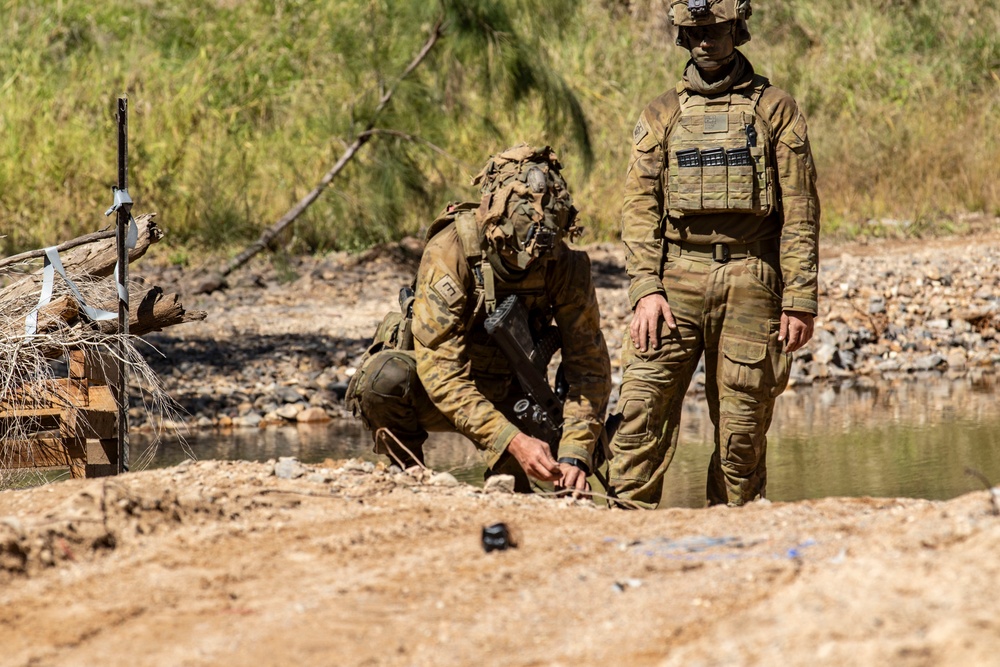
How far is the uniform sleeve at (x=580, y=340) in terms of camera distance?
14.8 ft

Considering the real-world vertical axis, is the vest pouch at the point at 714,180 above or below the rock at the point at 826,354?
above

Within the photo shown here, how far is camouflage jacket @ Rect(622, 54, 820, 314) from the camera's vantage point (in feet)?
14.4

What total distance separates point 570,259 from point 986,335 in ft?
18.8

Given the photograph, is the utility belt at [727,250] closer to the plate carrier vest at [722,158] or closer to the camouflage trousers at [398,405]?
the plate carrier vest at [722,158]

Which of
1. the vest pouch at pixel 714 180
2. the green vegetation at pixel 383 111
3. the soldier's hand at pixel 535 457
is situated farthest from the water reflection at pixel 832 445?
the green vegetation at pixel 383 111

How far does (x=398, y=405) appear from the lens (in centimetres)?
477

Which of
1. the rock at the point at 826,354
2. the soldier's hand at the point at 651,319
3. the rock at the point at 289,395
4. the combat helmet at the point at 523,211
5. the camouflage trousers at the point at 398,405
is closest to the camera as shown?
the combat helmet at the point at 523,211

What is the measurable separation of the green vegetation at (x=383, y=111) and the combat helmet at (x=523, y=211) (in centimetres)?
543

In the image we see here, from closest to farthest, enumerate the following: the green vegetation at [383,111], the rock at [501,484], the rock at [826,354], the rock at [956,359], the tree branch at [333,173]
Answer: the rock at [501,484]
the rock at [826,354]
the rock at [956,359]
the tree branch at [333,173]
the green vegetation at [383,111]

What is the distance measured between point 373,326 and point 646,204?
4863 mm

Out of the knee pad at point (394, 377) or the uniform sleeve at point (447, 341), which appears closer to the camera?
the uniform sleeve at point (447, 341)

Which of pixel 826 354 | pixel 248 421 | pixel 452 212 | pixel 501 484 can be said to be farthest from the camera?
pixel 826 354

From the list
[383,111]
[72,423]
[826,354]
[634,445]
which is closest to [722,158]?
[634,445]

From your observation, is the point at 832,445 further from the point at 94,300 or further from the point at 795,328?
the point at 94,300
